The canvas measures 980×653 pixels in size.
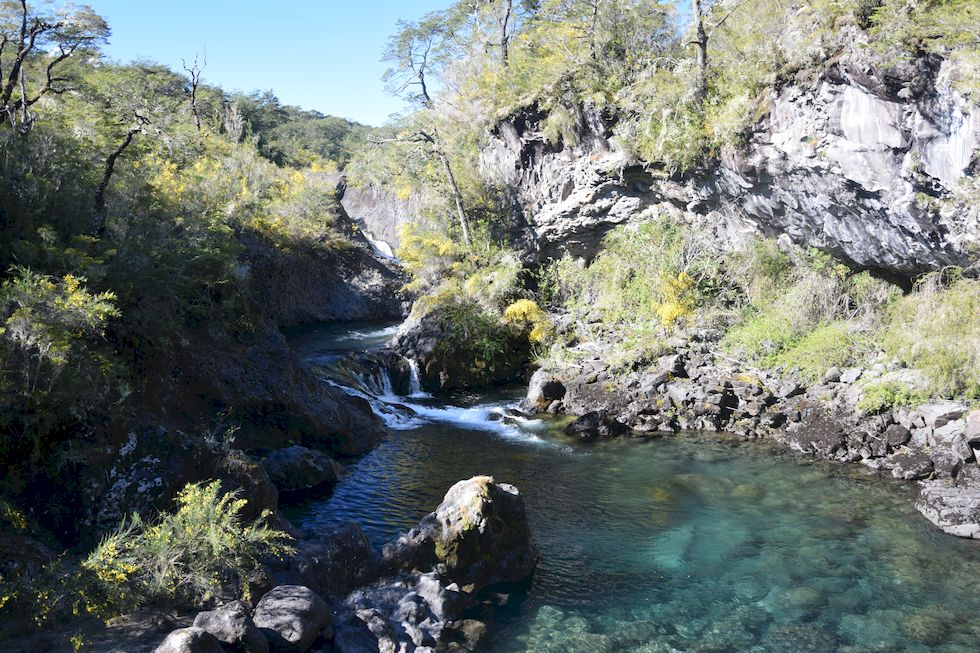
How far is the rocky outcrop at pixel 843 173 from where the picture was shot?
11.5m

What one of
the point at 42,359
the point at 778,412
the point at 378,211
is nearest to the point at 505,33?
the point at 378,211

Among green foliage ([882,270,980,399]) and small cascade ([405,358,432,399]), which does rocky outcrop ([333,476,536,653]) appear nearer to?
green foliage ([882,270,980,399])

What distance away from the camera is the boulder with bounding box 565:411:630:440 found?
13.9 meters

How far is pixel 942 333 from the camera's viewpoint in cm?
1248

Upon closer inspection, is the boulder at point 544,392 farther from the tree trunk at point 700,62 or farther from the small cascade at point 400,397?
the tree trunk at point 700,62

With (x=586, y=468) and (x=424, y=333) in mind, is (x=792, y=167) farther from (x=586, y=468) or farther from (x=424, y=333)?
(x=424, y=333)

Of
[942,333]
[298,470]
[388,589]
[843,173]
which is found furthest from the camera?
[843,173]

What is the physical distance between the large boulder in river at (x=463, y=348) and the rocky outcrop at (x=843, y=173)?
521 cm

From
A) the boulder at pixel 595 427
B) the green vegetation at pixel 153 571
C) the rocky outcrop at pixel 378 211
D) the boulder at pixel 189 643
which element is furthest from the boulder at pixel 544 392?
the rocky outcrop at pixel 378 211

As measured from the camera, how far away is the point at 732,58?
51.2ft

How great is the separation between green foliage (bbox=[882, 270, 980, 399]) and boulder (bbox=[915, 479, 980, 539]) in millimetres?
2420

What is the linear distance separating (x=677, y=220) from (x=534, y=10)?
1217cm

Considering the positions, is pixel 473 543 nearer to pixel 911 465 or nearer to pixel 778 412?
pixel 911 465

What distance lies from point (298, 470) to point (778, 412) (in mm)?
9914
